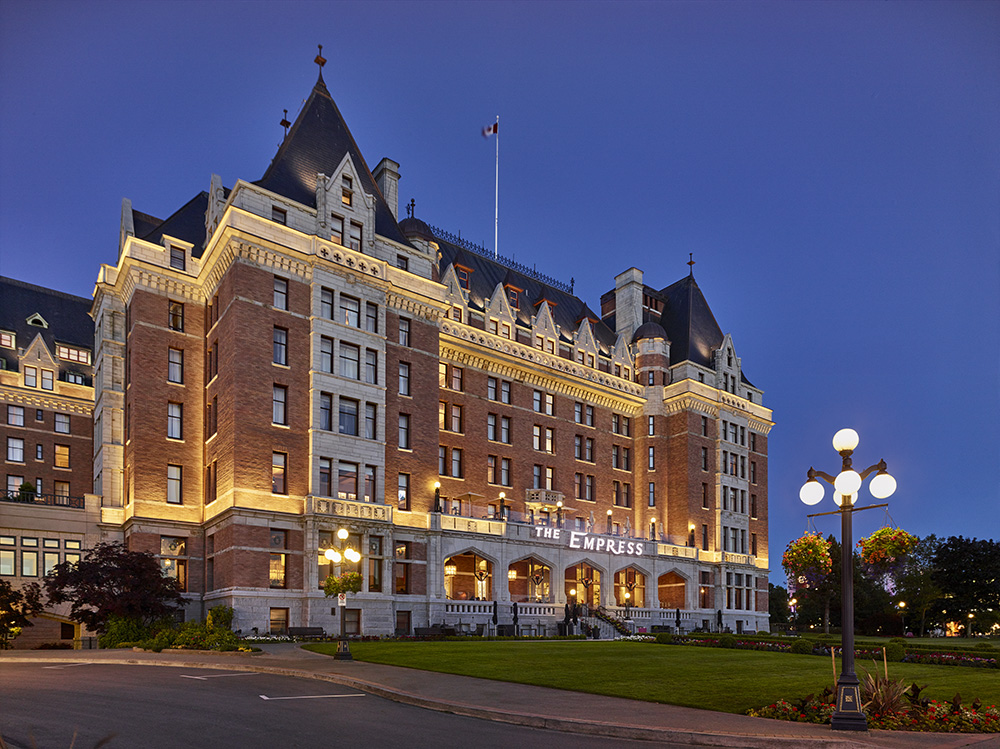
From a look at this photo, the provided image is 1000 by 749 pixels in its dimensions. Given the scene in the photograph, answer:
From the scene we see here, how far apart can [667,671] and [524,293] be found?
47.1 metres

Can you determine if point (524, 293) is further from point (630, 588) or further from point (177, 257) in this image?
point (177, 257)

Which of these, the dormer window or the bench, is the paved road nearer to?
the bench

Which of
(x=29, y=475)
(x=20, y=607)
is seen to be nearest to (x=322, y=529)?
(x=20, y=607)

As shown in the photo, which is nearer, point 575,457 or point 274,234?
point 274,234

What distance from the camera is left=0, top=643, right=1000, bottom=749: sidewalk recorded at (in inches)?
517

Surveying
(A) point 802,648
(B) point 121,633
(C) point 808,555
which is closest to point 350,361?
(B) point 121,633

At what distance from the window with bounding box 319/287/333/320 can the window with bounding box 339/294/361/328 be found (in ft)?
2.06

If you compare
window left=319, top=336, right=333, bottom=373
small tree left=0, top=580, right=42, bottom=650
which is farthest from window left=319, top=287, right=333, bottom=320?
small tree left=0, top=580, right=42, bottom=650

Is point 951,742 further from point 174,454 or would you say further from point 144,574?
point 174,454

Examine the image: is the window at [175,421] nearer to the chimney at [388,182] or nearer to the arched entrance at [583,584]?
the chimney at [388,182]

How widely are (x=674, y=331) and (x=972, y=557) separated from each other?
110 feet

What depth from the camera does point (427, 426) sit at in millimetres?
51406

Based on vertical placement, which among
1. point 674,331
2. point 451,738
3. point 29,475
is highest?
point 674,331

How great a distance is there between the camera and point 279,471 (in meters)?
43.8
